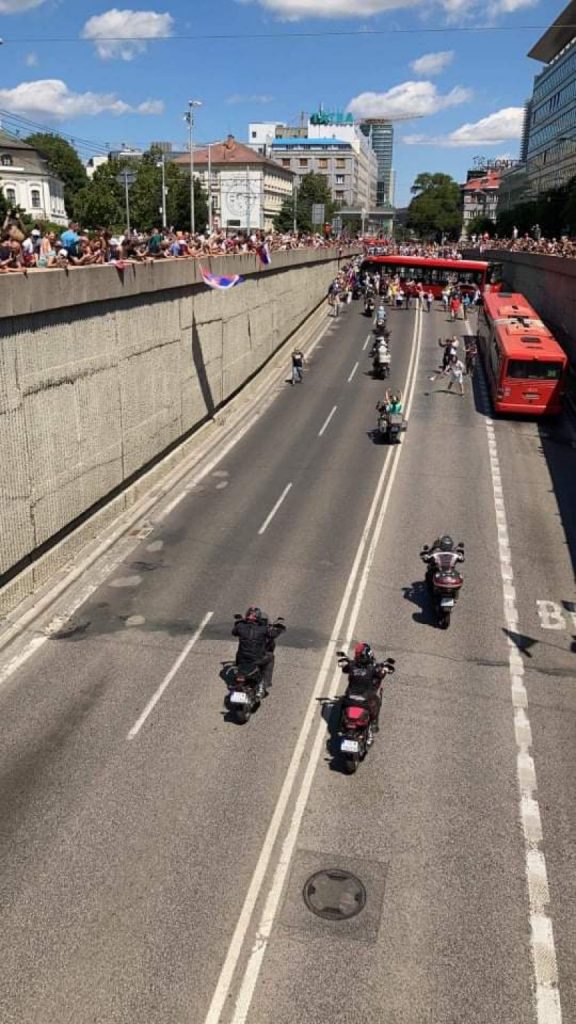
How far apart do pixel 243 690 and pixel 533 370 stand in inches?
940

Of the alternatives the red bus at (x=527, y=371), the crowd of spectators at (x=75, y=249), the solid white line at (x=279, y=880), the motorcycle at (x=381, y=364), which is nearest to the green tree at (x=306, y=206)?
the motorcycle at (x=381, y=364)

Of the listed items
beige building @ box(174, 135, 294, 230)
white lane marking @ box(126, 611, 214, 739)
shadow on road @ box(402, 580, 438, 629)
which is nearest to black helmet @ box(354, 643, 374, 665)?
white lane marking @ box(126, 611, 214, 739)

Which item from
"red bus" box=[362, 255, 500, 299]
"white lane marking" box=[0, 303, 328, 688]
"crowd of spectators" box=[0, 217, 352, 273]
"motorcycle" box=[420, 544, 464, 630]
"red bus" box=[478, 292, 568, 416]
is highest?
"crowd of spectators" box=[0, 217, 352, 273]

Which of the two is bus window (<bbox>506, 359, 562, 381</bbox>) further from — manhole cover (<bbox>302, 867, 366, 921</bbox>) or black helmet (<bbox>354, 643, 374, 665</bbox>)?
manhole cover (<bbox>302, 867, 366, 921</bbox>)

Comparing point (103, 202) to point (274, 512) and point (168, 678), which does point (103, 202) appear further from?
point (168, 678)

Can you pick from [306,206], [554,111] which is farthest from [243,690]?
[306,206]

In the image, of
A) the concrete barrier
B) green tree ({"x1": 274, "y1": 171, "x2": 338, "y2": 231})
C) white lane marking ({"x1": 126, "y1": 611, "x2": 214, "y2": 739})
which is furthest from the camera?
green tree ({"x1": 274, "y1": 171, "x2": 338, "y2": 231})

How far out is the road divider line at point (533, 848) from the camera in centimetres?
844

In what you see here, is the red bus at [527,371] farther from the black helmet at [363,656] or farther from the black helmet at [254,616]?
the black helmet at [363,656]

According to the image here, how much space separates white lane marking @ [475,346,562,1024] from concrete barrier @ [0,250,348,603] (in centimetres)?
1082

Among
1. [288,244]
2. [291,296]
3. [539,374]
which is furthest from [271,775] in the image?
[288,244]

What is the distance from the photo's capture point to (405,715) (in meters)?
13.6

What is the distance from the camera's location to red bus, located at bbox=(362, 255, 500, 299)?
220ft

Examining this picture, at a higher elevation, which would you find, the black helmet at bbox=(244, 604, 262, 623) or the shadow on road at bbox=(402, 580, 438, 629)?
the black helmet at bbox=(244, 604, 262, 623)
